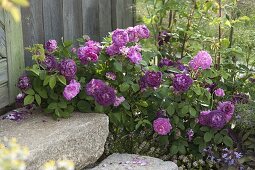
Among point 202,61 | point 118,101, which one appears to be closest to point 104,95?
point 118,101

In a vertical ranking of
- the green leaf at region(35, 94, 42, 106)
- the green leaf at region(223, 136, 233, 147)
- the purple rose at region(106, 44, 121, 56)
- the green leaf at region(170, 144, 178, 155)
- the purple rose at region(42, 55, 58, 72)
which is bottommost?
the green leaf at region(170, 144, 178, 155)

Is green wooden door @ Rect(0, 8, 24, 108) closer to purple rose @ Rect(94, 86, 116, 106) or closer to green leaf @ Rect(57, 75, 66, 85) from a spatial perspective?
green leaf @ Rect(57, 75, 66, 85)

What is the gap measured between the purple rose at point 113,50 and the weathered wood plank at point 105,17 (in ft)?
3.61

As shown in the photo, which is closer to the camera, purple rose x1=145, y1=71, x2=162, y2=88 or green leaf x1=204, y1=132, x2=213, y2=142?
purple rose x1=145, y1=71, x2=162, y2=88

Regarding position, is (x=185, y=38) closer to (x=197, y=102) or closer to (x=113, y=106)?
(x=197, y=102)

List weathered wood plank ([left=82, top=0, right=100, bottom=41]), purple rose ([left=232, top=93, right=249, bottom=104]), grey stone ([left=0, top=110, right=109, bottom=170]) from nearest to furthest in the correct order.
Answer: grey stone ([left=0, top=110, right=109, bottom=170]) → purple rose ([left=232, top=93, right=249, bottom=104]) → weathered wood plank ([left=82, top=0, right=100, bottom=41])

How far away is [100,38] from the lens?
196 inches

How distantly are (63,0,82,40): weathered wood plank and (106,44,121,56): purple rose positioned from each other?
0.70m

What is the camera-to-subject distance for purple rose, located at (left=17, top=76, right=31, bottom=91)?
12.1 feet

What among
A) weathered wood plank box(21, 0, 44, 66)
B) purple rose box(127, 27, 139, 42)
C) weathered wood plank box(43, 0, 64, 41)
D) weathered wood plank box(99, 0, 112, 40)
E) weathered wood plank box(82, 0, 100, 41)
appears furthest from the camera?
weathered wood plank box(99, 0, 112, 40)

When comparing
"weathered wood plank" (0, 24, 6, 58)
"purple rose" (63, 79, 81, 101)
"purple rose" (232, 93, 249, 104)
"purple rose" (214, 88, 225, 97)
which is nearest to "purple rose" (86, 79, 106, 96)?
"purple rose" (63, 79, 81, 101)

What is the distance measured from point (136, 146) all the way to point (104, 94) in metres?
0.64

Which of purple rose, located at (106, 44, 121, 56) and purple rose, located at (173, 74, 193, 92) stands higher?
purple rose, located at (106, 44, 121, 56)

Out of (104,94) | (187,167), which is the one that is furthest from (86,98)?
(187,167)
